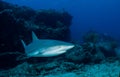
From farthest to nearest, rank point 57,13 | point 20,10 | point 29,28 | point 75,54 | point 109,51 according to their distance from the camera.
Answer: point 57,13 < point 20,10 < point 109,51 < point 29,28 < point 75,54

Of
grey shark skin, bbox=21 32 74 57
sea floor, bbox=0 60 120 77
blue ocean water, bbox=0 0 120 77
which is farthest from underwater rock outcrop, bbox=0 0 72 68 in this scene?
grey shark skin, bbox=21 32 74 57

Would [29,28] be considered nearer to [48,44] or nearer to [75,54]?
[75,54]

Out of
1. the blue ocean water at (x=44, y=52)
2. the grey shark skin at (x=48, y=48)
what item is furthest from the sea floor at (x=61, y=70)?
the grey shark skin at (x=48, y=48)

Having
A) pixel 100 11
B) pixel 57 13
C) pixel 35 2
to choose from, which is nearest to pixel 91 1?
pixel 100 11

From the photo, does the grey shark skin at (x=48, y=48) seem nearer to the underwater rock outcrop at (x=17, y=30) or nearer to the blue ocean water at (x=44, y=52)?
the blue ocean water at (x=44, y=52)

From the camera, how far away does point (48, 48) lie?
4402mm

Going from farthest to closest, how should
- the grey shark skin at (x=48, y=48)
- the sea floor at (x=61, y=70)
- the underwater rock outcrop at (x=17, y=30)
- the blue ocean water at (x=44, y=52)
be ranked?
1. the underwater rock outcrop at (x=17, y=30)
2. the sea floor at (x=61, y=70)
3. the blue ocean water at (x=44, y=52)
4. the grey shark skin at (x=48, y=48)

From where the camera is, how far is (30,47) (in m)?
4.89

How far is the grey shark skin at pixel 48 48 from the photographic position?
4254 mm

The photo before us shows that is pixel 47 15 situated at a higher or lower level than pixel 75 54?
higher

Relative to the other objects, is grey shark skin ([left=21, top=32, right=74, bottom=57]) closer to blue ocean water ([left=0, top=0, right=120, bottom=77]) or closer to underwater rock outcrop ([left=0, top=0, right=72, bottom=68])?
blue ocean water ([left=0, top=0, right=120, bottom=77])

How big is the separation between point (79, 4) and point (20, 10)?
12541 centimetres

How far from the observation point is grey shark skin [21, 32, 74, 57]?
4.25 metres

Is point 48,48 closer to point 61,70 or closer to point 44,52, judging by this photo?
point 44,52
